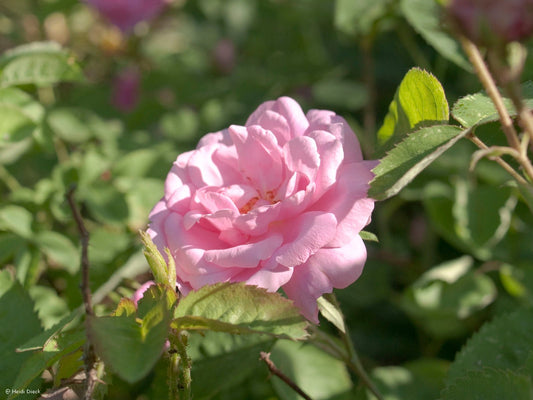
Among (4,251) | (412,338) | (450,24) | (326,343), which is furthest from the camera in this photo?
(412,338)

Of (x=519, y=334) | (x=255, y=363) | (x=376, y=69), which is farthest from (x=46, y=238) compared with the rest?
(x=376, y=69)

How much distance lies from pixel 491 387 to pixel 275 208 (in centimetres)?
28

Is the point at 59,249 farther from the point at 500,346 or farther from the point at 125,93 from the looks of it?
the point at 125,93

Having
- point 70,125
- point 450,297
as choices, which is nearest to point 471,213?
point 450,297

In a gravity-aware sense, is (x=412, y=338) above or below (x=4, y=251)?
below

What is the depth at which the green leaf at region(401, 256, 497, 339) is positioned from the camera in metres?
1.10

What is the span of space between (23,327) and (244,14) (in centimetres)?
171

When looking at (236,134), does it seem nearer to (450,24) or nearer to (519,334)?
(450,24)

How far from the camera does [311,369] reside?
0.95 metres

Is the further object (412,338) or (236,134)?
(412,338)

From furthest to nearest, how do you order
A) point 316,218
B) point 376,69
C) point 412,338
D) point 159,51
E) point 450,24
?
point 159,51, point 376,69, point 412,338, point 316,218, point 450,24

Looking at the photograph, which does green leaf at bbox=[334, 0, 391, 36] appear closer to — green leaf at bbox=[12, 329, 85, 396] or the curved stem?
the curved stem

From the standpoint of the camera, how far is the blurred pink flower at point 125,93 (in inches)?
66.9

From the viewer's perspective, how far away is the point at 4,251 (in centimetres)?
95
